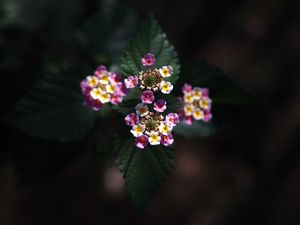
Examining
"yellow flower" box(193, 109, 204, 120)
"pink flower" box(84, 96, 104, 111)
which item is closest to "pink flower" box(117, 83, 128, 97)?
"pink flower" box(84, 96, 104, 111)

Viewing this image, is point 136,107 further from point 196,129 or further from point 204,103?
point 196,129

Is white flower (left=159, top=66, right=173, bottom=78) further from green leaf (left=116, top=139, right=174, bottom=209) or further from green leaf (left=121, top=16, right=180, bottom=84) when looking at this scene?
green leaf (left=116, top=139, right=174, bottom=209)

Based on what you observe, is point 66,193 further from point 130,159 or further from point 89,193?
point 130,159

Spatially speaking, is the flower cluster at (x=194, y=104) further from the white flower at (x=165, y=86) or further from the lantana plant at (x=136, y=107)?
the white flower at (x=165, y=86)

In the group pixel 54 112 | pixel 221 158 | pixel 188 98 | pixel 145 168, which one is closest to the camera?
pixel 145 168

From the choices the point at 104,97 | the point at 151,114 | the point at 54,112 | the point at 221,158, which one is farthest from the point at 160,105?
the point at 221,158
